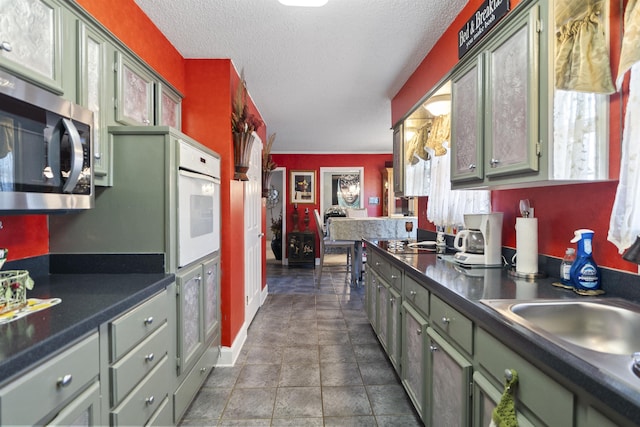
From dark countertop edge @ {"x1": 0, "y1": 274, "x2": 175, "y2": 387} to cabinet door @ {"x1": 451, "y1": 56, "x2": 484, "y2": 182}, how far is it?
1.72m

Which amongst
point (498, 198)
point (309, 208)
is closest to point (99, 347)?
point (498, 198)

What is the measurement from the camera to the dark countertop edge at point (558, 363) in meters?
0.60

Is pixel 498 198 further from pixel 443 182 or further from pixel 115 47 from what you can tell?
pixel 115 47

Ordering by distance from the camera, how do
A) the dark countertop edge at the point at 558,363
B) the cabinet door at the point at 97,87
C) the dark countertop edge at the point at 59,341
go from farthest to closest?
the cabinet door at the point at 97,87
the dark countertop edge at the point at 59,341
the dark countertop edge at the point at 558,363

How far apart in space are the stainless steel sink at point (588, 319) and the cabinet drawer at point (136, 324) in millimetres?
1323

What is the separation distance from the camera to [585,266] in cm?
127

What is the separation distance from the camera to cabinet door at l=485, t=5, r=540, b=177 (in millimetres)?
1266

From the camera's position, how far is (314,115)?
430cm

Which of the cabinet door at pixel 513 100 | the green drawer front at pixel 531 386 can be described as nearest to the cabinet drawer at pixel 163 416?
the green drawer front at pixel 531 386

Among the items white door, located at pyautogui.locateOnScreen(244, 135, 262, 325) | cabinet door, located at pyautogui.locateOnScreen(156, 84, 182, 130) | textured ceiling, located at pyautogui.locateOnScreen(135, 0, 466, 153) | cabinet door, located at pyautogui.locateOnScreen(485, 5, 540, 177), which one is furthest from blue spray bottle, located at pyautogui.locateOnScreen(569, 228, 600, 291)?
white door, located at pyautogui.locateOnScreen(244, 135, 262, 325)

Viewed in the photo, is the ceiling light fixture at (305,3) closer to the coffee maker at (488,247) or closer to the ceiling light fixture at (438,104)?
the ceiling light fixture at (438,104)

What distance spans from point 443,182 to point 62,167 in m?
2.51

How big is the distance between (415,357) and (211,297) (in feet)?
4.71

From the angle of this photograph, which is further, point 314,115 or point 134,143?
point 314,115
